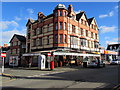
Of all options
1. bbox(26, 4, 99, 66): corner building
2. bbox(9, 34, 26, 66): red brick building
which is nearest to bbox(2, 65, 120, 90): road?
bbox(26, 4, 99, 66): corner building

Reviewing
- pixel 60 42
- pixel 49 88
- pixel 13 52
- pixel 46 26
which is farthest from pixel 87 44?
pixel 49 88

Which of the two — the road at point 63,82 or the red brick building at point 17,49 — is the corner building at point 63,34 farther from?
the road at point 63,82

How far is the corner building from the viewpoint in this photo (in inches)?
1048

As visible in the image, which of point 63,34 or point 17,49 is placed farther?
point 17,49

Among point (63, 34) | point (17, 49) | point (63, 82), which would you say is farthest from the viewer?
point (17, 49)

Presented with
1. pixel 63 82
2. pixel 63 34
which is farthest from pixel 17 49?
pixel 63 82

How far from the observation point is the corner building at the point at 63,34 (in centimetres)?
2661

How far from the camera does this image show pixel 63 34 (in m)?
26.5

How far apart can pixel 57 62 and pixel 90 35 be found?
14.4m

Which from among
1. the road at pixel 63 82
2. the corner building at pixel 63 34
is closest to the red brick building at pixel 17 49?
the corner building at pixel 63 34

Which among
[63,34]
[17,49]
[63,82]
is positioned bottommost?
[63,82]

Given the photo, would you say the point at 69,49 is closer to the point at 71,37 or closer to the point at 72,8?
the point at 71,37

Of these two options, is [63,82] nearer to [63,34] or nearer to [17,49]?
[63,34]

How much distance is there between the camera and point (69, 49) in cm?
2681
